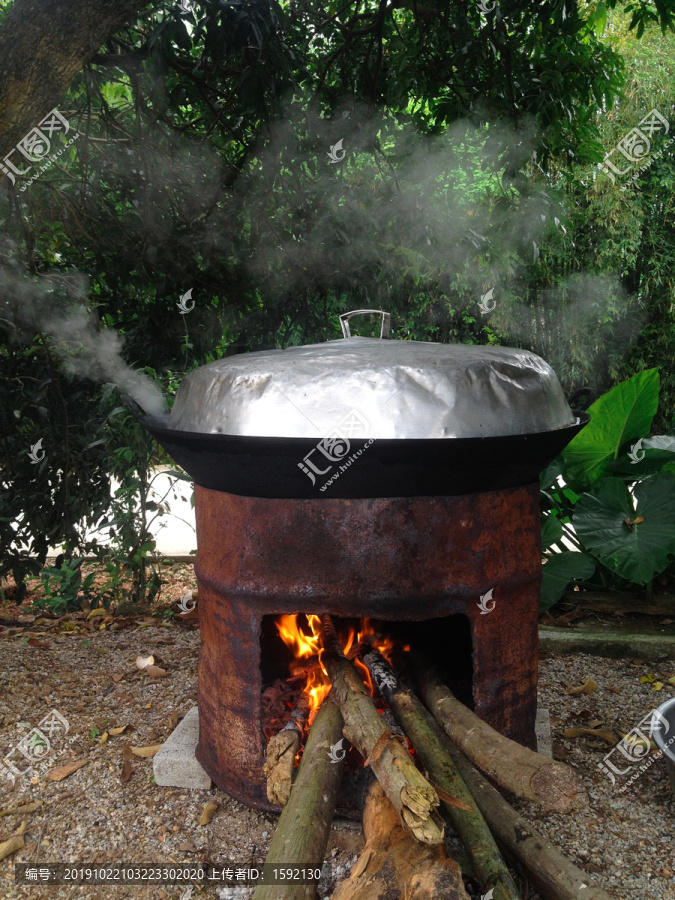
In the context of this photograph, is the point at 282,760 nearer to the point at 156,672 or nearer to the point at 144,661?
the point at 156,672

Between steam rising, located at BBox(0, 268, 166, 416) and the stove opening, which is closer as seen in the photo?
the stove opening

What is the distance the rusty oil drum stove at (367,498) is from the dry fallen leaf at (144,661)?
133cm

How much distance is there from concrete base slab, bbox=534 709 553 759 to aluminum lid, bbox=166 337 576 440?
45.3 inches

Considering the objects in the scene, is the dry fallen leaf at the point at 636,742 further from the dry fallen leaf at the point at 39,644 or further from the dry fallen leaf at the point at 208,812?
the dry fallen leaf at the point at 39,644

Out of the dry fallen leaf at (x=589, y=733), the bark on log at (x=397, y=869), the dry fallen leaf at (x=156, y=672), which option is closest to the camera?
the bark on log at (x=397, y=869)

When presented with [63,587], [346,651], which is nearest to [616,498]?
[346,651]

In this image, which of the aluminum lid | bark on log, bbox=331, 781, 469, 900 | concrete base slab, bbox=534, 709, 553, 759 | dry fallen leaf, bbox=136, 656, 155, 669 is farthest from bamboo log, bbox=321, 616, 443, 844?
dry fallen leaf, bbox=136, 656, 155, 669

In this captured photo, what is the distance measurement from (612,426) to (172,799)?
9.27 feet

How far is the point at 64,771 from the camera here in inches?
95.7

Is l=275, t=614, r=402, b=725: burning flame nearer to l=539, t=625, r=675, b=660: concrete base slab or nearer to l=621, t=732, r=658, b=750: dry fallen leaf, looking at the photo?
l=621, t=732, r=658, b=750: dry fallen leaf

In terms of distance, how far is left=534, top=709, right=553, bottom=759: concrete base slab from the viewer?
7.87ft

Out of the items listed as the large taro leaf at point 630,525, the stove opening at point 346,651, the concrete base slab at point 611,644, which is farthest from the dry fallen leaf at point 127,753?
the large taro leaf at point 630,525

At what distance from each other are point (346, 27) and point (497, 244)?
4.33ft

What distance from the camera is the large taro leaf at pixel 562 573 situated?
3590mm
